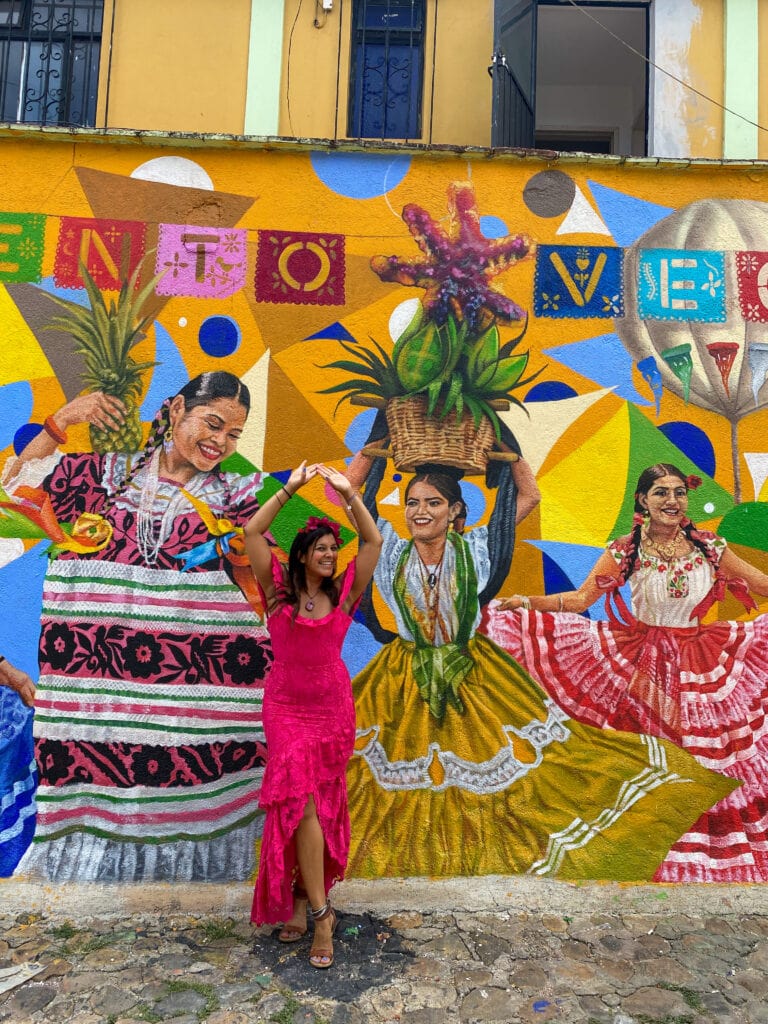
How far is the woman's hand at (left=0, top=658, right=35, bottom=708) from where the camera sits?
137 inches

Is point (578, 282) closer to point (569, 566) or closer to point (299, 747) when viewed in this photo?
point (569, 566)

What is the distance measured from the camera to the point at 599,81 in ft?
23.8

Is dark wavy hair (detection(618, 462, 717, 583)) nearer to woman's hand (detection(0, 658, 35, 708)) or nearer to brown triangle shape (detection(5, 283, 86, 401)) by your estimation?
brown triangle shape (detection(5, 283, 86, 401))

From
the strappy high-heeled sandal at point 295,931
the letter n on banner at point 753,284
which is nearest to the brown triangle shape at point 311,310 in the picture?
the letter n on banner at point 753,284

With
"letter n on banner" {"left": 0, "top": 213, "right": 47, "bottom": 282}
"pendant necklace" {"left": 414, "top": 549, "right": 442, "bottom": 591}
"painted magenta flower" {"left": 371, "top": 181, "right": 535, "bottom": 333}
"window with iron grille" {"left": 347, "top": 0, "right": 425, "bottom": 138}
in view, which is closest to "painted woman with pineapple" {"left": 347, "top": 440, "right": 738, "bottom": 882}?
"pendant necklace" {"left": 414, "top": 549, "right": 442, "bottom": 591}

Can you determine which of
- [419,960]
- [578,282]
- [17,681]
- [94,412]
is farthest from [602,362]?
[17,681]

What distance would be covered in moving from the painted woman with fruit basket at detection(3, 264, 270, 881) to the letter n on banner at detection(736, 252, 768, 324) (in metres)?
2.44

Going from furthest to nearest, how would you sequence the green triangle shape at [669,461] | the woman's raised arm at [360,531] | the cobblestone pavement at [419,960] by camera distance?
the green triangle shape at [669,461] < the woman's raised arm at [360,531] < the cobblestone pavement at [419,960]

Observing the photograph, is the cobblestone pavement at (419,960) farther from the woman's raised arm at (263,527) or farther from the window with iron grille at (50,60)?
the window with iron grille at (50,60)

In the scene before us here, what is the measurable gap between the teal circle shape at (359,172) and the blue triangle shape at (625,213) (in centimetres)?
93

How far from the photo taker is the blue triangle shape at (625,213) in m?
3.77

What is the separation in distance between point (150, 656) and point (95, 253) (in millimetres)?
1859

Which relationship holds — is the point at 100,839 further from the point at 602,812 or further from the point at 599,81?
the point at 599,81

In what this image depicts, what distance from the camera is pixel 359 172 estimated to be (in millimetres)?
3723
